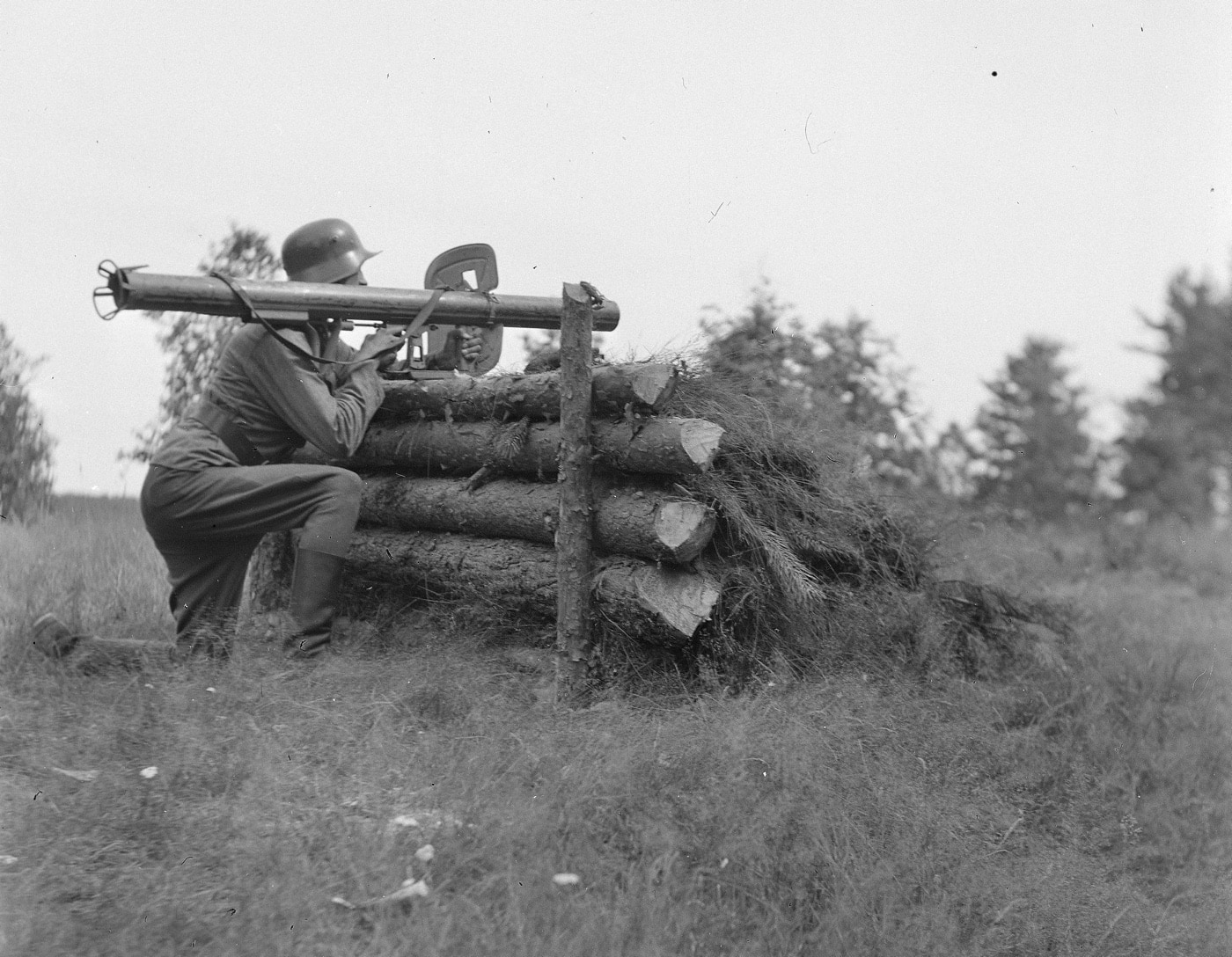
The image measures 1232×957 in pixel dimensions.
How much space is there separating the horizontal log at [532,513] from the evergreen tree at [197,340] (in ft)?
8.57

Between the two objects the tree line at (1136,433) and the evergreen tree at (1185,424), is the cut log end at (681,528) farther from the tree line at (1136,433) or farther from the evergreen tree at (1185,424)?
the evergreen tree at (1185,424)

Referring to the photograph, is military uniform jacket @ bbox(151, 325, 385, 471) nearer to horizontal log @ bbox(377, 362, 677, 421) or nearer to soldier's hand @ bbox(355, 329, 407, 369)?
soldier's hand @ bbox(355, 329, 407, 369)

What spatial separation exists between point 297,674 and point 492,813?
5.85ft

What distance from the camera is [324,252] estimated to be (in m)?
5.96

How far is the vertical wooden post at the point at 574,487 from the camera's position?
17.5ft

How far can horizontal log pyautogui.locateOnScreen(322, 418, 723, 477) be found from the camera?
5238mm

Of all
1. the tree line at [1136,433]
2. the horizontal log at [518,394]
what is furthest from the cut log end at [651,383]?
the tree line at [1136,433]

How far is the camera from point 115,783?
3.90m

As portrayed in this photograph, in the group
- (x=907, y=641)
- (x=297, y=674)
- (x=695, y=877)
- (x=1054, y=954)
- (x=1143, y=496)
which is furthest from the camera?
(x=1143, y=496)

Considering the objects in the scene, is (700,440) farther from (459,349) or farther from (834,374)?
(834,374)

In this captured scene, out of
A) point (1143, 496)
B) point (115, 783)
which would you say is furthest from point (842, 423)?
point (1143, 496)

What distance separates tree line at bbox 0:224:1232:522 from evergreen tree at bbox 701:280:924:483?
0.6 inches

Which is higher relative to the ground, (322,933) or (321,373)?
(321,373)

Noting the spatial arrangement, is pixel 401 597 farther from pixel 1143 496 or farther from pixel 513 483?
pixel 1143 496
